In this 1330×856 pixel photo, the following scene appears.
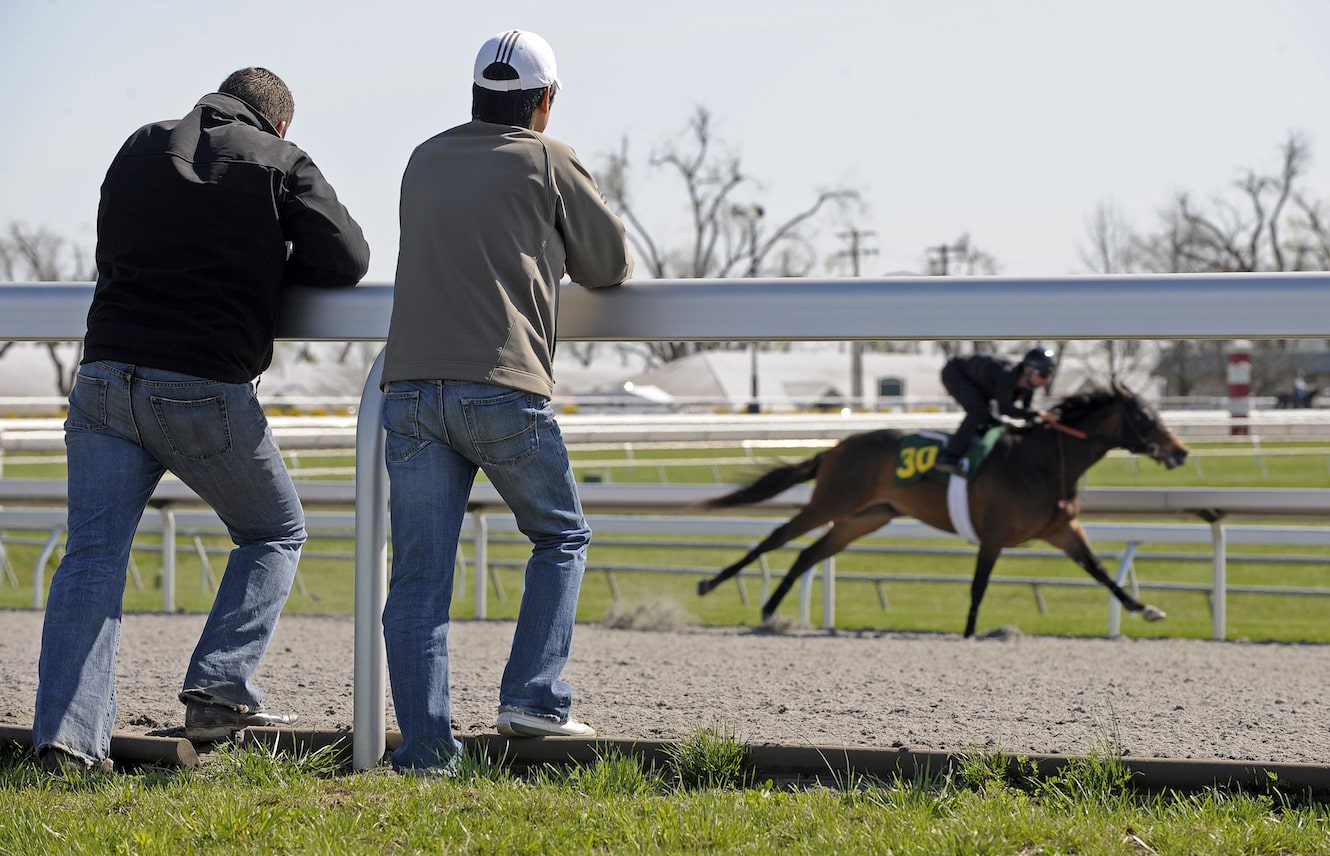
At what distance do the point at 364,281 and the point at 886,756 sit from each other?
4.55ft

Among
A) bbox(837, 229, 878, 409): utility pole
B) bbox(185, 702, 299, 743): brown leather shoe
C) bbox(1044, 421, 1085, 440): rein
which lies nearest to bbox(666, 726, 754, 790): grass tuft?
bbox(185, 702, 299, 743): brown leather shoe

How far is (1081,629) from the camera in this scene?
11.2 metres

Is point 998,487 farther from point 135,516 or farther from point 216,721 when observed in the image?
point 135,516

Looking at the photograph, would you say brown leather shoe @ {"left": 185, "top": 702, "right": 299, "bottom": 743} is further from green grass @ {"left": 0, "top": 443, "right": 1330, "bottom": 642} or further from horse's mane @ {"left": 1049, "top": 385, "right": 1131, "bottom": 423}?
horse's mane @ {"left": 1049, "top": 385, "right": 1131, "bottom": 423}

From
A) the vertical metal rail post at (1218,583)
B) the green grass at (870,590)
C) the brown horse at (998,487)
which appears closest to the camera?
the vertical metal rail post at (1218,583)

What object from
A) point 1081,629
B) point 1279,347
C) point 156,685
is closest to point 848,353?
point 1279,347

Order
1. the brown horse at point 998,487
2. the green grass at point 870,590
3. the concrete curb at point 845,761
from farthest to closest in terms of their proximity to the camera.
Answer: the green grass at point 870,590
the brown horse at point 998,487
the concrete curb at point 845,761

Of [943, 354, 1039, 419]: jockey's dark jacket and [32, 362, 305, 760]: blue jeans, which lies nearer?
[32, 362, 305, 760]: blue jeans

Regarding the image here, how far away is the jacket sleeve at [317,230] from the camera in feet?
9.24

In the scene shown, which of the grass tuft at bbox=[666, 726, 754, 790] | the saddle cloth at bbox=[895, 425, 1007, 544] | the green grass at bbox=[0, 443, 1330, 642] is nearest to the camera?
the grass tuft at bbox=[666, 726, 754, 790]

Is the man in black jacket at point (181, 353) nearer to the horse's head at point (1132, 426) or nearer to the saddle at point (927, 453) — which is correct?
the saddle at point (927, 453)

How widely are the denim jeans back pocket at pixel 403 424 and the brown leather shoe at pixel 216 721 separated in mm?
666

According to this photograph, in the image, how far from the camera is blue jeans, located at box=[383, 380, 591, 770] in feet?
8.47

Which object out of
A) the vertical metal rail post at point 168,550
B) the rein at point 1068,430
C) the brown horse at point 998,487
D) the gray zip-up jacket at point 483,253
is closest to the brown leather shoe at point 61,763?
the gray zip-up jacket at point 483,253
